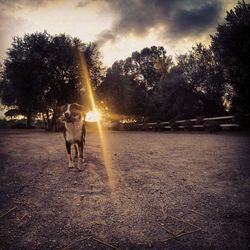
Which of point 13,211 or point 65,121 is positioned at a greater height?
point 65,121

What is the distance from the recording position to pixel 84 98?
114 ft

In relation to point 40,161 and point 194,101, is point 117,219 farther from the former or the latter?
point 194,101

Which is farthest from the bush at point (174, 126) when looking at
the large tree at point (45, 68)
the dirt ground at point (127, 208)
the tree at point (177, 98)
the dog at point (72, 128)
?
the dog at point (72, 128)

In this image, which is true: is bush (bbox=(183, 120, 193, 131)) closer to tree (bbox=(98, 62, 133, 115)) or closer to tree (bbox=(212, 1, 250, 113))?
tree (bbox=(212, 1, 250, 113))

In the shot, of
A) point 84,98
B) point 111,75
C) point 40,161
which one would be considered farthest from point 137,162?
point 111,75

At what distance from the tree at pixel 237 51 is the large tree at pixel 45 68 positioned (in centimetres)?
1827

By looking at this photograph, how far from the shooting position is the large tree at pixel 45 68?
30547 millimetres

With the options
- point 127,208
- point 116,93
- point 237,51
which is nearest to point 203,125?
point 237,51

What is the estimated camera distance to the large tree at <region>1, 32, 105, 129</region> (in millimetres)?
30547

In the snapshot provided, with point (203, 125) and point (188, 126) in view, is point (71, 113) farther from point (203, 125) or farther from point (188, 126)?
point (188, 126)

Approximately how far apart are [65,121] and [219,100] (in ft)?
70.2

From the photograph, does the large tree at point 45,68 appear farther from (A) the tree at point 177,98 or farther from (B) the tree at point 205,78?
(B) the tree at point 205,78

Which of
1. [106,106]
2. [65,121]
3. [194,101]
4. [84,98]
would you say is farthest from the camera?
[106,106]

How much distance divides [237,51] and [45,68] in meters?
22.9
